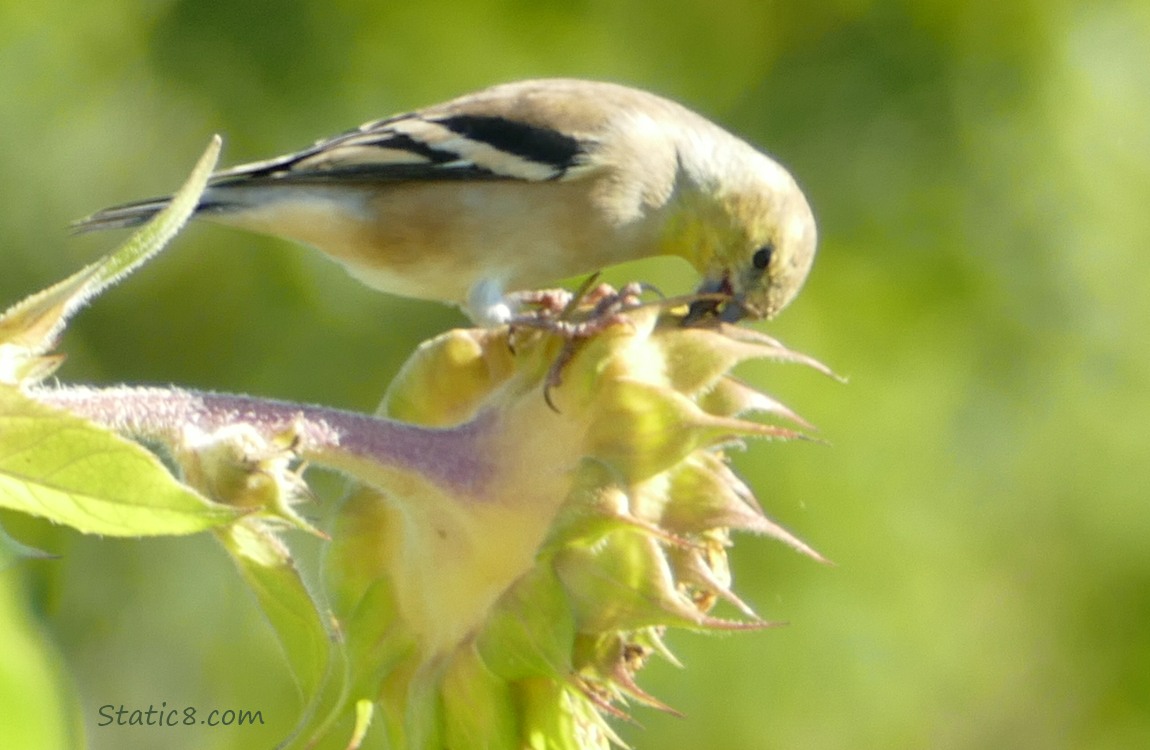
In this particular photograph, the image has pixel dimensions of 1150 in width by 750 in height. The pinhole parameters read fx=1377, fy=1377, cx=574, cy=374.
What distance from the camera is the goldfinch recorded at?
2.87 meters

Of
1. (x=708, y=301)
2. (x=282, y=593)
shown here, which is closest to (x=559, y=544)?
(x=282, y=593)

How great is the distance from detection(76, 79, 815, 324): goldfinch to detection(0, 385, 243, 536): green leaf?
174cm

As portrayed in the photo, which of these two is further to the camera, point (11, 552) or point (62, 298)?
point (62, 298)

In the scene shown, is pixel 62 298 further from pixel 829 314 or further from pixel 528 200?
pixel 829 314

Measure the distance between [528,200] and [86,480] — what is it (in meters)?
1.92

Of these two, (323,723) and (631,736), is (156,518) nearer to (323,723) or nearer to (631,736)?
(323,723)

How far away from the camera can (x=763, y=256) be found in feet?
9.33

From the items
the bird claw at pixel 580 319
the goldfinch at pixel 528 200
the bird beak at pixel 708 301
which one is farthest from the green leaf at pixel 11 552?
the goldfinch at pixel 528 200

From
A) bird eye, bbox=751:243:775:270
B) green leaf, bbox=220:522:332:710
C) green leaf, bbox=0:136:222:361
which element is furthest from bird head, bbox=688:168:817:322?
green leaf, bbox=0:136:222:361

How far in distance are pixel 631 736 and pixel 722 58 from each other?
8.06 feet

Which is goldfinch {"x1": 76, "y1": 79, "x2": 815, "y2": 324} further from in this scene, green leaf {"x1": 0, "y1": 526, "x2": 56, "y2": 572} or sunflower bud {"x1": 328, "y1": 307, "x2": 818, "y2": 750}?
green leaf {"x1": 0, "y1": 526, "x2": 56, "y2": 572}

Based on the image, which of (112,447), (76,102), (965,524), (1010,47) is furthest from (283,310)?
(112,447)

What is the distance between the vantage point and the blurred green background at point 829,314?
408cm

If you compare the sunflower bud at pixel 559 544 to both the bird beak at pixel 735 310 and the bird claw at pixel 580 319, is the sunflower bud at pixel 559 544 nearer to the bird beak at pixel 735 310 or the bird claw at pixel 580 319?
the bird claw at pixel 580 319
